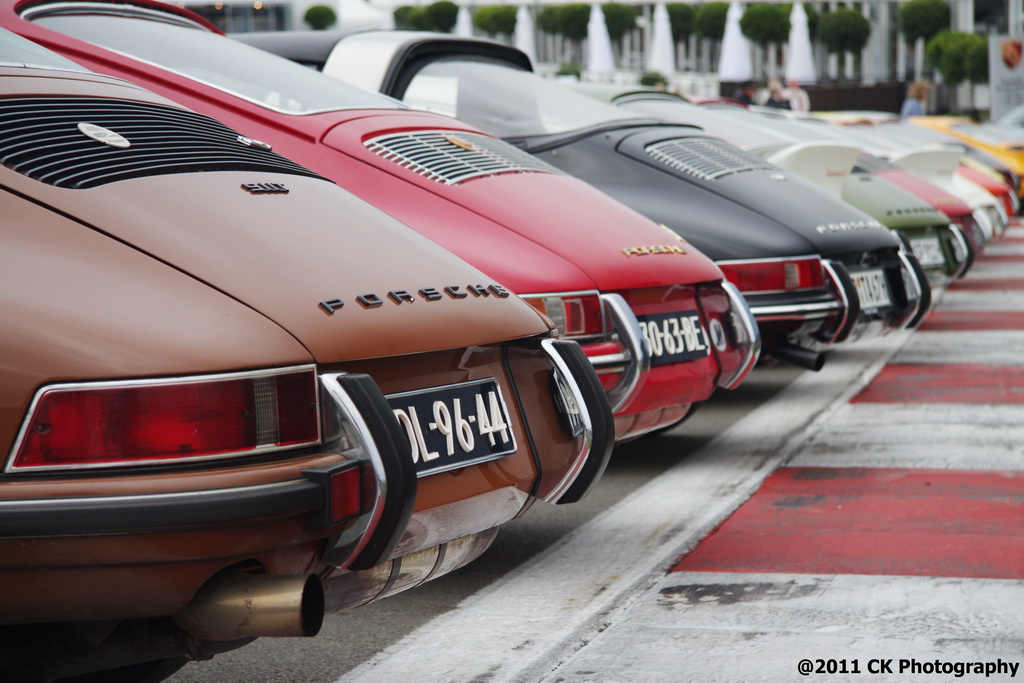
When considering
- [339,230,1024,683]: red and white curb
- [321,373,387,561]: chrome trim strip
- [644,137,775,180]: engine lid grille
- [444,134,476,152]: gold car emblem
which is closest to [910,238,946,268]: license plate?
[644,137,775,180]: engine lid grille

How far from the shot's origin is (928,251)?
8.90 metres

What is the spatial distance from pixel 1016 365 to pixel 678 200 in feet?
9.41

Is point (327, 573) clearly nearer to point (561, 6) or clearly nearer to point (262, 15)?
point (561, 6)

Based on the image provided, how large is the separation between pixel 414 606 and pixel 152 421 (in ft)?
5.36

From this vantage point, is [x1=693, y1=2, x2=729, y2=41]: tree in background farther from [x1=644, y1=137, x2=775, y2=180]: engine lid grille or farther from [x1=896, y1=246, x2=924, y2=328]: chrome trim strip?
[x1=896, y1=246, x2=924, y2=328]: chrome trim strip

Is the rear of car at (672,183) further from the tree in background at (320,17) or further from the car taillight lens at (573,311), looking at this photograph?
the tree in background at (320,17)

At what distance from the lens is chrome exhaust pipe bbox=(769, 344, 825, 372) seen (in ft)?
20.4

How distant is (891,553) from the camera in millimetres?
4066

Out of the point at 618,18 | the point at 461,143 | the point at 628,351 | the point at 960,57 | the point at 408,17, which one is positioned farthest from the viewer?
the point at 618,18

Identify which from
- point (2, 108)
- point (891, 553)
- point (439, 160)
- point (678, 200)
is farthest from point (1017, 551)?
point (2, 108)

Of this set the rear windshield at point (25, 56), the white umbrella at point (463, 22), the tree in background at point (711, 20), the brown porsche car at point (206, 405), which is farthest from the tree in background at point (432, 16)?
the brown porsche car at point (206, 405)

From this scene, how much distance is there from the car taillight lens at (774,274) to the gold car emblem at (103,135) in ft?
12.1

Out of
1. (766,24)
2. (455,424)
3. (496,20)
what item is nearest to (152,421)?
(455,424)

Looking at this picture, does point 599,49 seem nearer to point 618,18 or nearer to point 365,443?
point 618,18
